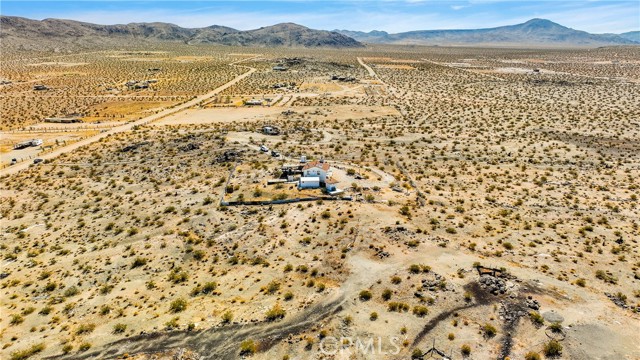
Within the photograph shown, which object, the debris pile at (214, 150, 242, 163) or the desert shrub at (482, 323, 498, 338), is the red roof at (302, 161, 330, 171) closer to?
the debris pile at (214, 150, 242, 163)

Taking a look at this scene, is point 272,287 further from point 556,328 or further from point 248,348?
point 556,328

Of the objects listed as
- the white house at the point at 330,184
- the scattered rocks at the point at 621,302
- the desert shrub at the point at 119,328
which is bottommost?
the desert shrub at the point at 119,328

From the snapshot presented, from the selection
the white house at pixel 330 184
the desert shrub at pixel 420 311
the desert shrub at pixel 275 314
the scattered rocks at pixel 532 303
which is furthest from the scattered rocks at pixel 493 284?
the white house at pixel 330 184

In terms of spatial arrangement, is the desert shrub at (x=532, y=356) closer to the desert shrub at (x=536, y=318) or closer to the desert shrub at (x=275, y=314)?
the desert shrub at (x=536, y=318)

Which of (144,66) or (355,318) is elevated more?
(144,66)

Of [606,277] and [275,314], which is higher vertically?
[606,277]

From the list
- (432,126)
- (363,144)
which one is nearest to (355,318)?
(363,144)

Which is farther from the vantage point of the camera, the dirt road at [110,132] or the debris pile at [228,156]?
the dirt road at [110,132]

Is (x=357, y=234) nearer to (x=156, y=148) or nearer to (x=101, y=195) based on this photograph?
(x=101, y=195)

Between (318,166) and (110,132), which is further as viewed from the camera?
(110,132)

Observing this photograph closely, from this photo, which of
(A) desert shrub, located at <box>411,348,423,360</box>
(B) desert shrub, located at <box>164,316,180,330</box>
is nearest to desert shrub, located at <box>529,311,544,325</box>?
Result: (A) desert shrub, located at <box>411,348,423,360</box>

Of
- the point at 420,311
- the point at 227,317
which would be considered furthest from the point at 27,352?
the point at 420,311
